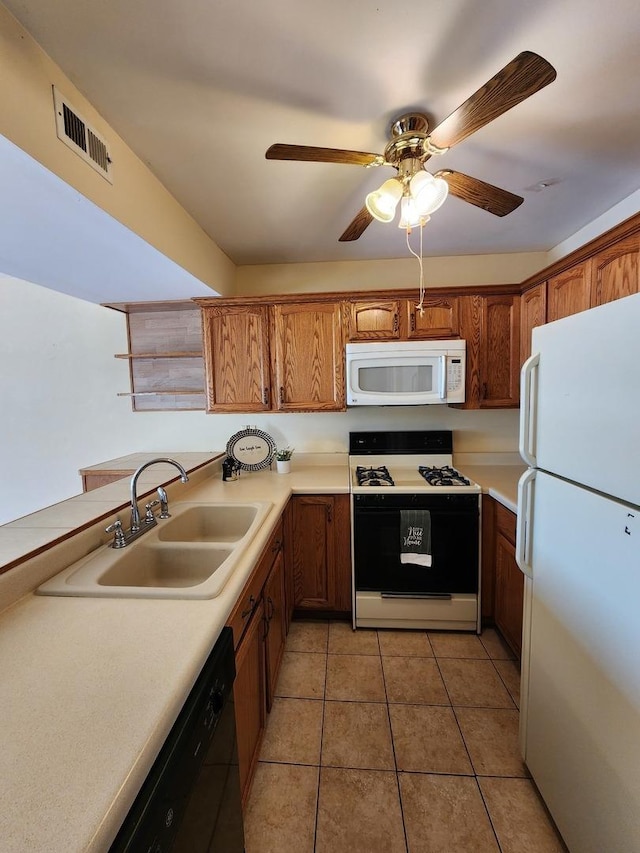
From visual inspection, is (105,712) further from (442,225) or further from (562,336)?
(442,225)

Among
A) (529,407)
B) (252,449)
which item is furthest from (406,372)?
(252,449)

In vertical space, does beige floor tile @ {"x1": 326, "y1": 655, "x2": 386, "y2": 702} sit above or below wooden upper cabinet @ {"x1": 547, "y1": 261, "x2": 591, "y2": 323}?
below

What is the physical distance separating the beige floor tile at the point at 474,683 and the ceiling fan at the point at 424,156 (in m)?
2.21

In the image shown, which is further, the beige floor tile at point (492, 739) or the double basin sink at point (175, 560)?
the beige floor tile at point (492, 739)

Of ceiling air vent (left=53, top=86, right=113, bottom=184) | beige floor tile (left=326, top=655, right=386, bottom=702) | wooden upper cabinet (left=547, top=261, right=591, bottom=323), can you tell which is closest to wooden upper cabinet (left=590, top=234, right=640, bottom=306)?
wooden upper cabinet (left=547, top=261, right=591, bottom=323)

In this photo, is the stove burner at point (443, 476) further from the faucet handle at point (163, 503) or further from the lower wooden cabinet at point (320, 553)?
the faucet handle at point (163, 503)

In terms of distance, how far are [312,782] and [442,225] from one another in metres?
2.83

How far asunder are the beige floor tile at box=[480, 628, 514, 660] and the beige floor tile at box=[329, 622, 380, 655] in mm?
648

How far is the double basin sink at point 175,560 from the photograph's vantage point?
101 centimetres

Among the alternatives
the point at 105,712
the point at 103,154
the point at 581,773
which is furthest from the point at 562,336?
the point at 103,154

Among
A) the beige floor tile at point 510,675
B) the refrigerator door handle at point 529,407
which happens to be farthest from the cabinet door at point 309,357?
the beige floor tile at point 510,675

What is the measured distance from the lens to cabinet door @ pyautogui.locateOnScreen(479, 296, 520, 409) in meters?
2.21

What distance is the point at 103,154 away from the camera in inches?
46.9

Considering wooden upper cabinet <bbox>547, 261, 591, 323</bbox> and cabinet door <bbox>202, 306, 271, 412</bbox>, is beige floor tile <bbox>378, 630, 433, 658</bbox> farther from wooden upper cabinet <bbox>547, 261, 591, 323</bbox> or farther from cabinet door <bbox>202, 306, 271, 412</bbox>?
wooden upper cabinet <bbox>547, 261, 591, 323</bbox>
